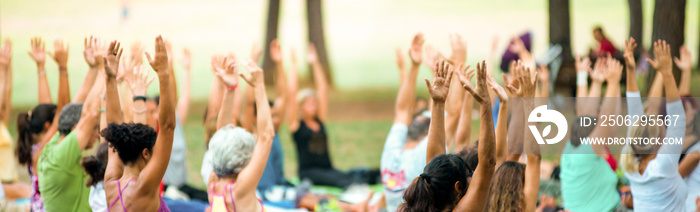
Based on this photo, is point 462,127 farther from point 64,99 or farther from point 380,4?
point 380,4

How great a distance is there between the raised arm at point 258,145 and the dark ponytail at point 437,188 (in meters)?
0.81

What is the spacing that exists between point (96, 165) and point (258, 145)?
Answer: 113 centimetres

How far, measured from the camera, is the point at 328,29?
47.2 ft

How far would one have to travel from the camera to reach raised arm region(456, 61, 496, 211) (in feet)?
10.6

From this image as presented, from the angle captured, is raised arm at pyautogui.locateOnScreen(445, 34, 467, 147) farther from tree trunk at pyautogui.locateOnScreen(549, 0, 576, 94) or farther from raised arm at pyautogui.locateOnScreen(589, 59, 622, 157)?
tree trunk at pyautogui.locateOnScreen(549, 0, 576, 94)

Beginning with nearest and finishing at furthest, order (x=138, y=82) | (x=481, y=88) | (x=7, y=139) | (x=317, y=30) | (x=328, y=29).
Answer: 1. (x=481, y=88)
2. (x=138, y=82)
3. (x=7, y=139)
4. (x=317, y=30)
5. (x=328, y=29)

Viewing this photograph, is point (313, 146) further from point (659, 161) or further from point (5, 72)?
point (659, 161)

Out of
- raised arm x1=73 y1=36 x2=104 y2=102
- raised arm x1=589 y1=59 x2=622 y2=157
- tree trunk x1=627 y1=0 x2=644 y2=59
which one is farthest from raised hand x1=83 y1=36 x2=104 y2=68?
tree trunk x1=627 y1=0 x2=644 y2=59

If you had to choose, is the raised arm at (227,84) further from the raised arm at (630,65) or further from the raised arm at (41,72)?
the raised arm at (630,65)

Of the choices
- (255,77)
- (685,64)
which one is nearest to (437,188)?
(255,77)

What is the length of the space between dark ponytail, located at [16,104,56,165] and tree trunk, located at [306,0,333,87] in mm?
9089

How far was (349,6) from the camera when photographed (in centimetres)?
1442

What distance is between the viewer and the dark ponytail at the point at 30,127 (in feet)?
16.6

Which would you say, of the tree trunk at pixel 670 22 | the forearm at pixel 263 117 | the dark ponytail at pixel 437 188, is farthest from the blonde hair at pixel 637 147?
the tree trunk at pixel 670 22
